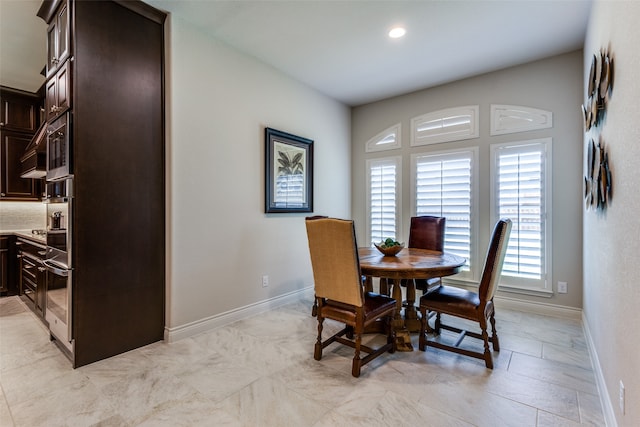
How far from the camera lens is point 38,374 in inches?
87.5

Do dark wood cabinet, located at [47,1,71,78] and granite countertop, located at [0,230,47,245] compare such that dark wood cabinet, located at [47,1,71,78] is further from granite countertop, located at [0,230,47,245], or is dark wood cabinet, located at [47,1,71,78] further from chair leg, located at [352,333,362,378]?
chair leg, located at [352,333,362,378]

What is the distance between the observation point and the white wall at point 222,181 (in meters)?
2.81

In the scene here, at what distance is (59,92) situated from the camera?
8.05 ft

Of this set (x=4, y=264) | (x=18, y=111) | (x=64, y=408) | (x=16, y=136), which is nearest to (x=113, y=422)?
(x=64, y=408)

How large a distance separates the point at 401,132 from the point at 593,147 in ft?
8.46

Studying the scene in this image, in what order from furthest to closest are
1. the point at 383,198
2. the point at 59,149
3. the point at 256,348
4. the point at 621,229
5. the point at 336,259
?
the point at 383,198, the point at 256,348, the point at 59,149, the point at 336,259, the point at 621,229

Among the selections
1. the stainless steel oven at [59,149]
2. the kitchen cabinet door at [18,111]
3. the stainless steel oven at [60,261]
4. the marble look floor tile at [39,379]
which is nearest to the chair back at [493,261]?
the marble look floor tile at [39,379]

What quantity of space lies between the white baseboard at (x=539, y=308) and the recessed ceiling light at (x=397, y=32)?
323cm

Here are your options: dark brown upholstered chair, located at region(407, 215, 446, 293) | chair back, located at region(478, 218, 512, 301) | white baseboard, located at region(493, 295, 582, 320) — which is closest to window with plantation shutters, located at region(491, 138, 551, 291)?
white baseboard, located at region(493, 295, 582, 320)

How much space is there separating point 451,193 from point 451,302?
2.06 m

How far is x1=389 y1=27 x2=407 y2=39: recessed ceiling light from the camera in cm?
294

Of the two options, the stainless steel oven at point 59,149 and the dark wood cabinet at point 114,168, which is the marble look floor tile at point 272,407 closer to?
the dark wood cabinet at point 114,168

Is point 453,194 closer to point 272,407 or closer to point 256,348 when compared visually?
point 256,348

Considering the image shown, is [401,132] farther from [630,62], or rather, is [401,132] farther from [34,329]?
[34,329]
